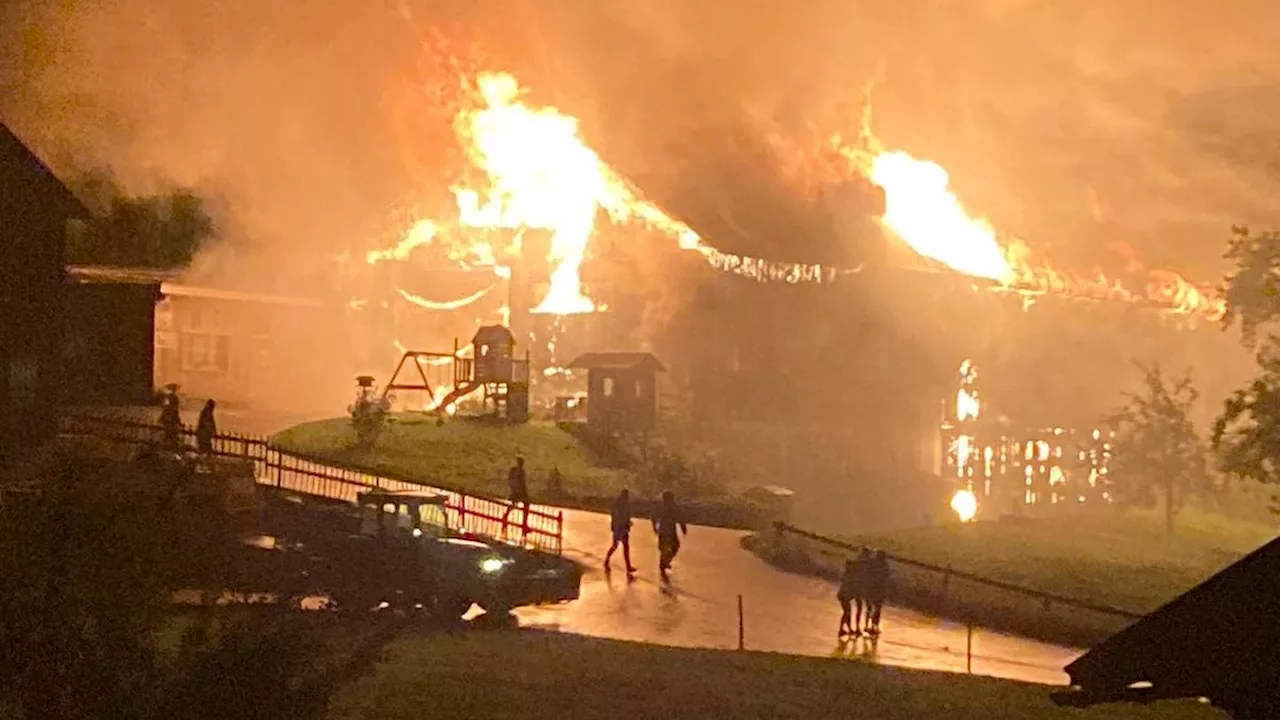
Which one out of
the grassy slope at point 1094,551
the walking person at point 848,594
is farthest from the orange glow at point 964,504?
the walking person at point 848,594

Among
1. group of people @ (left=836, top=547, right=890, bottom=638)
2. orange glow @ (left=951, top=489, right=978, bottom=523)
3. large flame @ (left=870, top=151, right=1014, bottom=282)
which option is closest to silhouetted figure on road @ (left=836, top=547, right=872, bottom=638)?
group of people @ (left=836, top=547, right=890, bottom=638)

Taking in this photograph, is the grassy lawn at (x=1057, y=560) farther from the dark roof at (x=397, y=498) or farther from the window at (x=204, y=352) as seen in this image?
the window at (x=204, y=352)

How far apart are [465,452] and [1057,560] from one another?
1797 centimetres

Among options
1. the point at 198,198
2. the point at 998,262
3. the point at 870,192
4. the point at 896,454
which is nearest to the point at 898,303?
the point at 896,454

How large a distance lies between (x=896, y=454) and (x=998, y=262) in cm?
1967

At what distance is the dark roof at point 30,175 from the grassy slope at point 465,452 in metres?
11.4

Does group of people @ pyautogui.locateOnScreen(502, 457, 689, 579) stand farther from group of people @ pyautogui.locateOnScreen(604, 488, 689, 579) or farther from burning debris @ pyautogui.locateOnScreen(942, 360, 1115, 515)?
burning debris @ pyautogui.locateOnScreen(942, 360, 1115, 515)

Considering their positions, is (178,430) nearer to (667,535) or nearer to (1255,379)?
(667,535)

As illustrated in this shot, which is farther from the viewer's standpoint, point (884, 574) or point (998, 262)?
point (998, 262)

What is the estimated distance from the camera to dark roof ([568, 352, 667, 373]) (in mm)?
45062

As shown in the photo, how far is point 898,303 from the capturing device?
50625mm

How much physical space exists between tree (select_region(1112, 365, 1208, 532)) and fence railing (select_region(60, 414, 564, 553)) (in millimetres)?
21701

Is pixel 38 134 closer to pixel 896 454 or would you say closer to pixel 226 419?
pixel 226 419

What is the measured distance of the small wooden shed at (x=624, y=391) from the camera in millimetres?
44938
